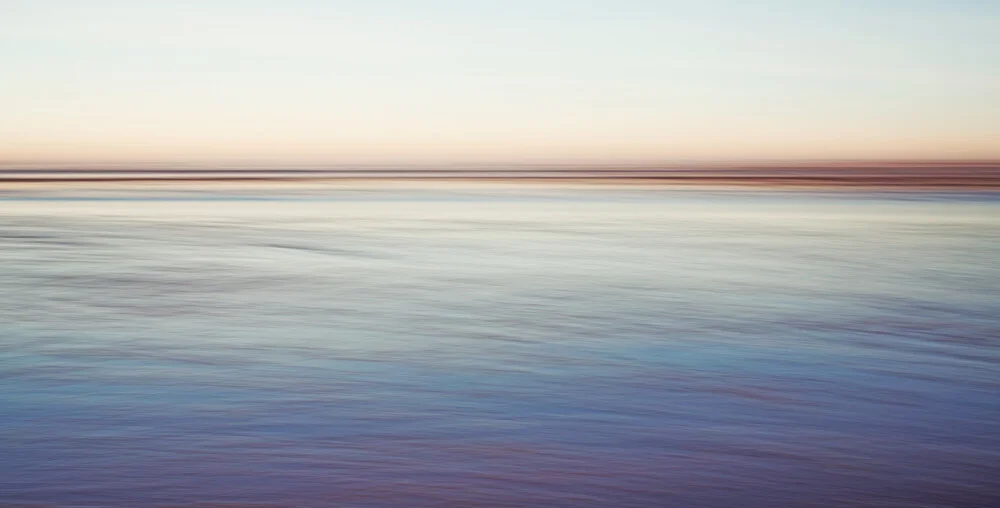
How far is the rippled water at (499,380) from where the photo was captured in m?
2.66

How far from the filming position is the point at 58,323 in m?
5.05

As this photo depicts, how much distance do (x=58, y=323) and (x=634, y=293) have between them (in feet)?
11.3

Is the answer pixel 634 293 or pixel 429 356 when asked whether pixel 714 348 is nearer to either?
pixel 429 356

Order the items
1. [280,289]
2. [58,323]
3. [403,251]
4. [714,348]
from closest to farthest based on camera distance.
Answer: [714,348], [58,323], [280,289], [403,251]

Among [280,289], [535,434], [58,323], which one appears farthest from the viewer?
[280,289]

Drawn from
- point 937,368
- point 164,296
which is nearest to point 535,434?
point 937,368

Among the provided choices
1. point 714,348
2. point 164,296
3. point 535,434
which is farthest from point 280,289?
point 535,434

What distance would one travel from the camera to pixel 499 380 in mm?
3838

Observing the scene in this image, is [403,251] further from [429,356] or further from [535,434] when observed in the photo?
[535,434]

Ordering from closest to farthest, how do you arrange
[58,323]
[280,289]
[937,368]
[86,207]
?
[937,368] < [58,323] < [280,289] < [86,207]

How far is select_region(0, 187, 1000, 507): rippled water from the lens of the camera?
2.66 m

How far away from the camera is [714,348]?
4.52 metres

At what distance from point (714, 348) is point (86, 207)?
1514 centimetres

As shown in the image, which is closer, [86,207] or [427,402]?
[427,402]
